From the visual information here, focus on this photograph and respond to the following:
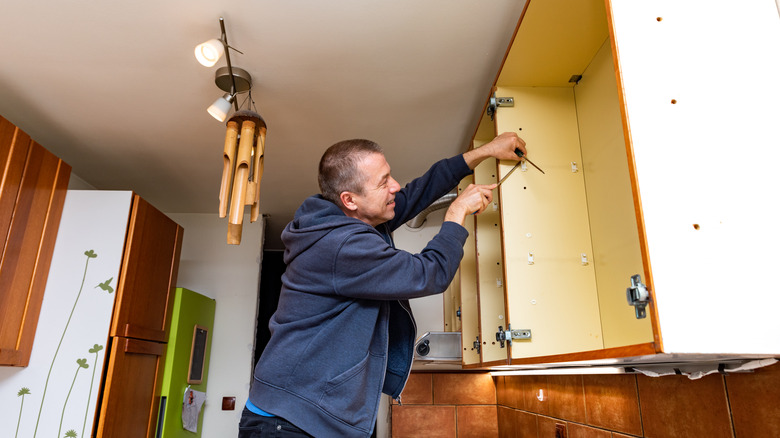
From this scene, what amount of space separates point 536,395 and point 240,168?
151 centimetres

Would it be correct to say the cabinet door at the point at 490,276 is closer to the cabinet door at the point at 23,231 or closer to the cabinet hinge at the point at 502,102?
the cabinet hinge at the point at 502,102

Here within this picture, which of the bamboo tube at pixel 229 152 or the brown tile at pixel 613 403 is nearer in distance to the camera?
the brown tile at pixel 613 403

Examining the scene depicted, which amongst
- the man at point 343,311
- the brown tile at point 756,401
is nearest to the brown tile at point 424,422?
the man at point 343,311

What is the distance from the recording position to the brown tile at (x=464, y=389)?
2842mm

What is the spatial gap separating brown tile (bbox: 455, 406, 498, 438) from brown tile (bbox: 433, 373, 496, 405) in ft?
0.10

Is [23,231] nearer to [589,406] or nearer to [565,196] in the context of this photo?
[565,196]

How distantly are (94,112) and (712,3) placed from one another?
237 centimetres

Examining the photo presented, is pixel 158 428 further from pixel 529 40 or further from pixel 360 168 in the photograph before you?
pixel 529 40

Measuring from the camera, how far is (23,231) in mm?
2068

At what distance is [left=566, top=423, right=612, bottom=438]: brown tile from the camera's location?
1.55 m

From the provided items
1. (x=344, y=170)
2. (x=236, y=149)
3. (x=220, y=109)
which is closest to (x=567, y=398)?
(x=344, y=170)

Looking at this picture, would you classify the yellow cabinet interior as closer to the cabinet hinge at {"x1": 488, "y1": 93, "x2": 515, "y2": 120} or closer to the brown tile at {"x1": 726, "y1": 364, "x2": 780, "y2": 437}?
the cabinet hinge at {"x1": 488, "y1": 93, "x2": 515, "y2": 120}

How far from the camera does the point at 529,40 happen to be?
147 cm

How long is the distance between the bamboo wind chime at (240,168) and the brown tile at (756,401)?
1397 millimetres
